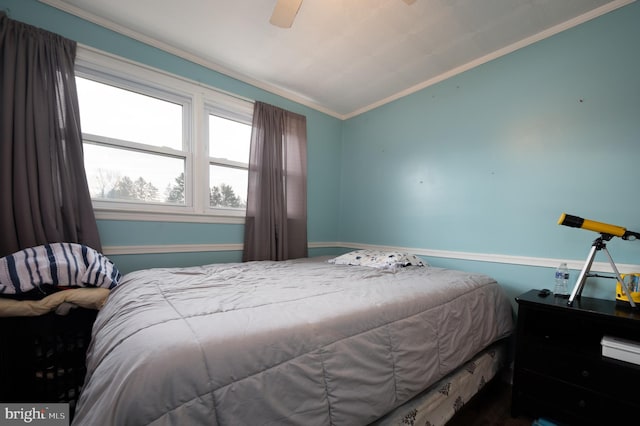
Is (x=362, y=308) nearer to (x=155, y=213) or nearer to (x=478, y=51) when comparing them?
(x=155, y=213)

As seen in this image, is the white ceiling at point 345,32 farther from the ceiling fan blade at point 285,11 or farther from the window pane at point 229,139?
the window pane at point 229,139

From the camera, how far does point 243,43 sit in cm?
202

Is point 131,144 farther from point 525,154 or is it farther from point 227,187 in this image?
point 525,154

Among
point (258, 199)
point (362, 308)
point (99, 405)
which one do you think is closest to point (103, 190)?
point (258, 199)

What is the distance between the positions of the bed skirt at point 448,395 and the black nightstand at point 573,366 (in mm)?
175

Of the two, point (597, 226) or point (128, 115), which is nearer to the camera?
point (597, 226)

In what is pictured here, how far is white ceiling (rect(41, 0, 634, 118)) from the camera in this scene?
5.41 feet

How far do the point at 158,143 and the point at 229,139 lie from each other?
1.99ft

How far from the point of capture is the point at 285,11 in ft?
4.42

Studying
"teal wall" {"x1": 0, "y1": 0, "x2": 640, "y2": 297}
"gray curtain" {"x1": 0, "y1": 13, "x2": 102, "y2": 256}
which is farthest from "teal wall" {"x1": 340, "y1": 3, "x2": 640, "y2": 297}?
"gray curtain" {"x1": 0, "y1": 13, "x2": 102, "y2": 256}

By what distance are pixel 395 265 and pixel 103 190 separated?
2.30m

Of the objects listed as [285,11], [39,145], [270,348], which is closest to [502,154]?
[285,11]

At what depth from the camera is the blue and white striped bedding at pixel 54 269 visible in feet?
3.77

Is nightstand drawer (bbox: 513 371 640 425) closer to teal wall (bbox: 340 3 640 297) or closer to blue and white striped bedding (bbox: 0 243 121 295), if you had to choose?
teal wall (bbox: 340 3 640 297)
